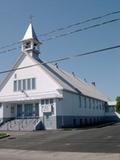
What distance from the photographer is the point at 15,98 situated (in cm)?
4294

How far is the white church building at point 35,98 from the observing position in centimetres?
3953

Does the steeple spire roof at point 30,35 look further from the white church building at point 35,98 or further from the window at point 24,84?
the window at point 24,84

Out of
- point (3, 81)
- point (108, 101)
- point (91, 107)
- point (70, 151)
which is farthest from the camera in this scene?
point (108, 101)

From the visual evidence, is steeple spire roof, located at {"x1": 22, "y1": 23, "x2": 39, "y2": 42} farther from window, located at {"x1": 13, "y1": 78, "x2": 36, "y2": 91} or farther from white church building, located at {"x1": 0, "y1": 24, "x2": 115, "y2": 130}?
window, located at {"x1": 13, "y1": 78, "x2": 36, "y2": 91}

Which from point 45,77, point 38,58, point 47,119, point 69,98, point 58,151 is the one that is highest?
point 38,58

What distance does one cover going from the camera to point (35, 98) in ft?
132

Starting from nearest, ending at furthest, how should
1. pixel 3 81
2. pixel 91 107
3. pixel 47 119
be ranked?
pixel 47 119 → pixel 3 81 → pixel 91 107

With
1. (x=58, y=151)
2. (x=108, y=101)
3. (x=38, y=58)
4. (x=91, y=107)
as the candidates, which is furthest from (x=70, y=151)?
(x=108, y=101)

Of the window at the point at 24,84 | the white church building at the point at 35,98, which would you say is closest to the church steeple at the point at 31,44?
the white church building at the point at 35,98

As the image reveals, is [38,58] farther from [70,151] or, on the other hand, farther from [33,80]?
[70,151]

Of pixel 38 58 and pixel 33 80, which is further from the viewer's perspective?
pixel 38 58

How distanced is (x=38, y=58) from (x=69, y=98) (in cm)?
797

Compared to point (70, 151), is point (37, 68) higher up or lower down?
higher up

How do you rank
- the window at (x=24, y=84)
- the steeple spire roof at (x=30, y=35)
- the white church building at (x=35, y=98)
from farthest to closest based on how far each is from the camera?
1. the steeple spire roof at (x=30, y=35)
2. the window at (x=24, y=84)
3. the white church building at (x=35, y=98)
